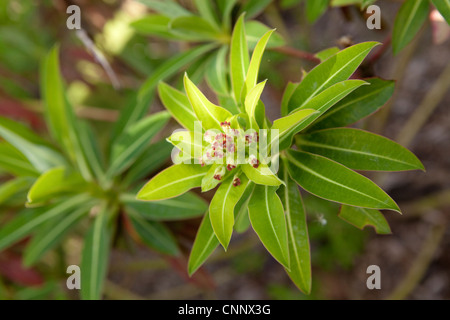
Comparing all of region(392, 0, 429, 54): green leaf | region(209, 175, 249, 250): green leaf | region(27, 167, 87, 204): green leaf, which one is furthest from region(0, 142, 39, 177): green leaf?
region(392, 0, 429, 54): green leaf

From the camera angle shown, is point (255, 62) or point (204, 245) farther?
point (204, 245)

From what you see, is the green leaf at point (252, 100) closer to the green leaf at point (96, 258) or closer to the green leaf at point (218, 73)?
the green leaf at point (218, 73)

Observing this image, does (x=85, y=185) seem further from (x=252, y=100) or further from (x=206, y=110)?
(x=252, y=100)

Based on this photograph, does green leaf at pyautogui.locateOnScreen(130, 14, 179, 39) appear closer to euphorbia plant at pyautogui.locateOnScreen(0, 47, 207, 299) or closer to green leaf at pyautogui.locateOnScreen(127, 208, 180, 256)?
euphorbia plant at pyautogui.locateOnScreen(0, 47, 207, 299)

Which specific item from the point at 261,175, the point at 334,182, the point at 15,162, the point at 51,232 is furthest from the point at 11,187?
the point at 334,182

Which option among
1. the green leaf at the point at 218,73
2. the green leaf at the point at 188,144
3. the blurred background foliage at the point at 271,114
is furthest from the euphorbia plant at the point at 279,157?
the blurred background foliage at the point at 271,114
